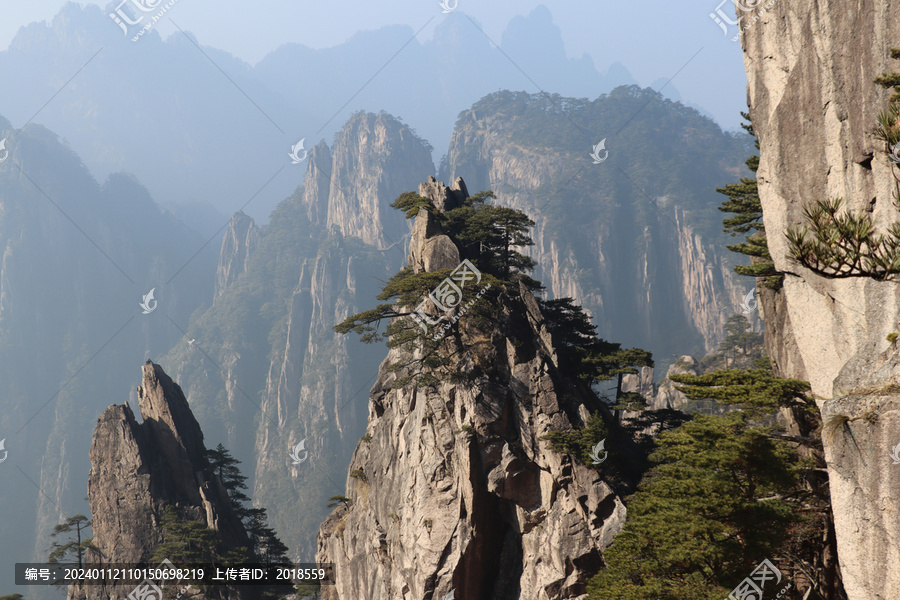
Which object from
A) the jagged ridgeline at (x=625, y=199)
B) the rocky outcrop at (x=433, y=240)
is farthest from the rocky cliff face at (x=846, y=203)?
the jagged ridgeline at (x=625, y=199)

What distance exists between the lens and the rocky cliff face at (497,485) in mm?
23125

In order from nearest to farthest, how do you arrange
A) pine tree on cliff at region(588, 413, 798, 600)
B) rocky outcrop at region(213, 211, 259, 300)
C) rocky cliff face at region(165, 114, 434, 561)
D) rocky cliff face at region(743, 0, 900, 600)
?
rocky cliff face at region(743, 0, 900, 600), pine tree on cliff at region(588, 413, 798, 600), rocky cliff face at region(165, 114, 434, 561), rocky outcrop at region(213, 211, 259, 300)

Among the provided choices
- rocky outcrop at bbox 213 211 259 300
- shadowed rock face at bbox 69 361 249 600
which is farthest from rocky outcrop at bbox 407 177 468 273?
rocky outcrop at bbox 213 211 259 300

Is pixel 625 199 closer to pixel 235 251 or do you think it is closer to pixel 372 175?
pixel 372 175

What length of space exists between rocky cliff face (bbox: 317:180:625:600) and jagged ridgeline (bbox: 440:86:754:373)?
84763 mm

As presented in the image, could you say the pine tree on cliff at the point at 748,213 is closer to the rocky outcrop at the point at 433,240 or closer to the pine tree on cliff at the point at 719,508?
the pine tree on cliff at the point at 719,508

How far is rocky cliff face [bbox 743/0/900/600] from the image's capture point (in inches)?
354

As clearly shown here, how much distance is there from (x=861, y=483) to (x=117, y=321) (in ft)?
546

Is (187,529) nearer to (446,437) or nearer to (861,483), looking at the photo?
(446,437)

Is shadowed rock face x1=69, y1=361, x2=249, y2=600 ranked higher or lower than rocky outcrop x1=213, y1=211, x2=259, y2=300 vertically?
lower

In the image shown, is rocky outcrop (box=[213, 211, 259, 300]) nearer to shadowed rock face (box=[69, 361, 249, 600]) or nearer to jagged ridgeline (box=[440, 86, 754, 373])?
jagged ridgeline (box=[440, 86, 754, 373])

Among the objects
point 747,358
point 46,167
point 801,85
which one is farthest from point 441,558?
point 46,167

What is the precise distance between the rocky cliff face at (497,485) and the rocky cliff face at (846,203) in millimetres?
10497

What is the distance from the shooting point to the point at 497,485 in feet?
81.4
